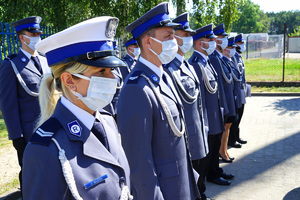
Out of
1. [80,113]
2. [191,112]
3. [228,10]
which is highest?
[228,10]

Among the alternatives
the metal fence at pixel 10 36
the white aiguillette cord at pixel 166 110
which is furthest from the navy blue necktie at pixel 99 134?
the metal fence at pixel 10 36

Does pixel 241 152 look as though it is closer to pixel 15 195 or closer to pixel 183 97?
pixel 183 97

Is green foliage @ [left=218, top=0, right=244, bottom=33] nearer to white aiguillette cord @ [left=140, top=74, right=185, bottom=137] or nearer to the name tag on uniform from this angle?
white aiguillette cord @ [left=140, top=74, right=185, bottom=137]

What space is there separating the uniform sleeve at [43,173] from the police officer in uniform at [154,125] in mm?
999

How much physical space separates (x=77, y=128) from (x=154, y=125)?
1.02 meters

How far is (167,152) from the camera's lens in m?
2.54

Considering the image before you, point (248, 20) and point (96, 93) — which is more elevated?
point (248, 20)

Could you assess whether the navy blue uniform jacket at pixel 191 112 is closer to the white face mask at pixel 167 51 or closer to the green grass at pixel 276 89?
the white face mask at pixel 167 51

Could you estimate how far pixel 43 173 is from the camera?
142cm

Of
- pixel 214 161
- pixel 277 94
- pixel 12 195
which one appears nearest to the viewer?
pixel 12 195

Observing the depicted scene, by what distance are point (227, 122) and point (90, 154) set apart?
4807 millimetres

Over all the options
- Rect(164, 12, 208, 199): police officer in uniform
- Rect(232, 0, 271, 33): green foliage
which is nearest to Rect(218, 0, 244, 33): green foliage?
Rect(164, 12, 208, 199): police officer in uniform

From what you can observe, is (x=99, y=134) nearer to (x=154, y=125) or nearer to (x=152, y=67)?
(x=154, y=125)

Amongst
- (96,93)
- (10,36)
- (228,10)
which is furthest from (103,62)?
(228,10)
